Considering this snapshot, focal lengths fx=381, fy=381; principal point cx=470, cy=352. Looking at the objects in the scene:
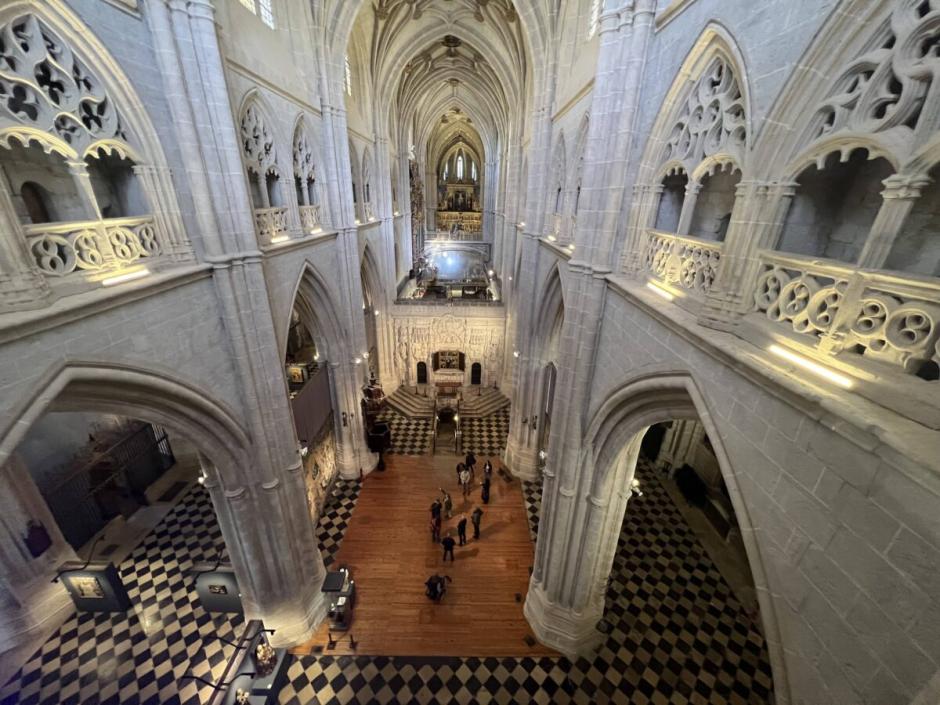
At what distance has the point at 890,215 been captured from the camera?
2201 millimetres

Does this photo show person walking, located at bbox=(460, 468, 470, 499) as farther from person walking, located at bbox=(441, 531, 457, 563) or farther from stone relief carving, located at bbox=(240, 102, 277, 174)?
stone relief carving, located at bbox=(240, 102, 277, 174)

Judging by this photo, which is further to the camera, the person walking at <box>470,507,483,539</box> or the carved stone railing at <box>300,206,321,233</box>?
the person walking at <box>470,507,483,539</box>

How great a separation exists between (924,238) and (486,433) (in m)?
12.5

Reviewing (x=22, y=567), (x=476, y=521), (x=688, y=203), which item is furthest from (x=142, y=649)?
(x=688, y=203)

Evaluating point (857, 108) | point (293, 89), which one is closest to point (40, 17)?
point (293, 89)

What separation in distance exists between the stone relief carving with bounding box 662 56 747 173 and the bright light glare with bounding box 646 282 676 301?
1.20 metres

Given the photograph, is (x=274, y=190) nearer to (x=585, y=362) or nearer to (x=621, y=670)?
(x=585, y=362)

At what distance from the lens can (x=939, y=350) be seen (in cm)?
184

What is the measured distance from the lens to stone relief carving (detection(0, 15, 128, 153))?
127 inches

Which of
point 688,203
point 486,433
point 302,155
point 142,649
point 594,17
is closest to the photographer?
point 688,203

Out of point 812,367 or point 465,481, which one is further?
point 465,481

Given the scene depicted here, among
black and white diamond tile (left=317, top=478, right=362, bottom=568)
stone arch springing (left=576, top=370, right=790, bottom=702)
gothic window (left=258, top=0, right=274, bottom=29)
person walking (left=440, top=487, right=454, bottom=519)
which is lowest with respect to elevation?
black and white diamond tile (left=317, top=478, right=362, bottom=568)

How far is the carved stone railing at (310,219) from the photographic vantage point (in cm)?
809

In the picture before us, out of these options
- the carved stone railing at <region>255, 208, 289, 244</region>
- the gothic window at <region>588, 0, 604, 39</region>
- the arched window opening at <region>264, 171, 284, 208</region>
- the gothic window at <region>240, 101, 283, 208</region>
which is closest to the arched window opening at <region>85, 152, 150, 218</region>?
the carved stone railing at <region>255, 208, 289, 244</region>
